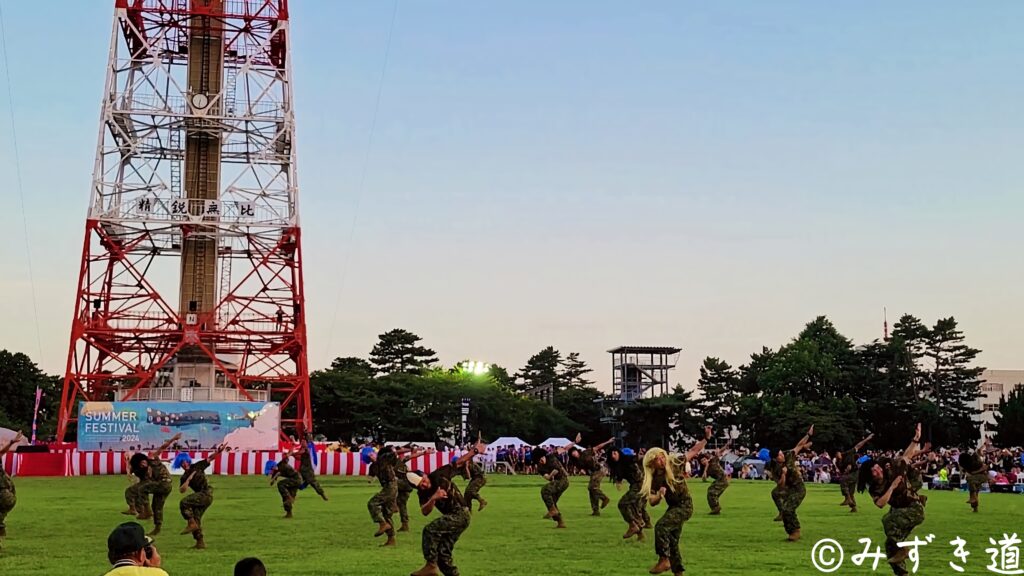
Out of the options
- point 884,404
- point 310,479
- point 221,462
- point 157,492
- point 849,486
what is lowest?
point 221,462

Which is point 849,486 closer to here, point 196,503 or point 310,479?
point 310,479

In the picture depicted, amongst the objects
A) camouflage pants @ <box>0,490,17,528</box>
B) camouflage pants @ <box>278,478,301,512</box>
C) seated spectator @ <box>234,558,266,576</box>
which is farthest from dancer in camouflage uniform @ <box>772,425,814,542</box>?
seated spectator @ <box>234,558,266,576</box>

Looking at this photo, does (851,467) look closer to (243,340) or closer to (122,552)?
(122,552)

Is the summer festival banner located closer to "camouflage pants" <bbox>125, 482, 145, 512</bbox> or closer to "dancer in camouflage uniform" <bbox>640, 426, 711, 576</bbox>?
"camouflage pants" <bbox>125, 482, 145, 512</bbox>

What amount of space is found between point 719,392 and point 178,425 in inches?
2465

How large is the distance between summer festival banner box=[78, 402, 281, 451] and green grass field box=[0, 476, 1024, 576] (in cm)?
2190

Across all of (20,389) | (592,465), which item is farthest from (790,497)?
(20,389)

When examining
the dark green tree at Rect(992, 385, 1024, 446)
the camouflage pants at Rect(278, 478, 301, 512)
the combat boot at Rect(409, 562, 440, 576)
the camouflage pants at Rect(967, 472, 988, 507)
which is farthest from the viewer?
the dark green tree at Rect(992, 385, 1024, 446)

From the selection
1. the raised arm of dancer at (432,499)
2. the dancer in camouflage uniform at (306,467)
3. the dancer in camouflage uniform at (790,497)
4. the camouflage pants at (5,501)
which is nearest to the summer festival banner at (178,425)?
the dancer in camouflage uniform at (306,467)

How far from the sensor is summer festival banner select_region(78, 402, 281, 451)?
190ft

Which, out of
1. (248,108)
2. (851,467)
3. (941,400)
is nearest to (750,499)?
(851,467)

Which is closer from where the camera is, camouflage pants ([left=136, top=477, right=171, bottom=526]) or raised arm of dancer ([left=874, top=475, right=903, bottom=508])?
raised arm of dancer ([left=874, top=475, right=903, bottom=508])

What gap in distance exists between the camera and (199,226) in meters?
69.8

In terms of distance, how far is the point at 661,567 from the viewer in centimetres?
1622
